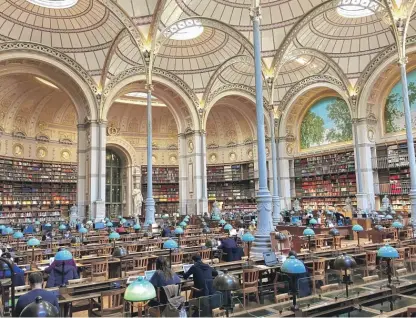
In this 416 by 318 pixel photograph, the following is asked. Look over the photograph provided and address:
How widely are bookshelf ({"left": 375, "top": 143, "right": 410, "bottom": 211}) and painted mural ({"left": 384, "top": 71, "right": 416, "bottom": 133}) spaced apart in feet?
4.46

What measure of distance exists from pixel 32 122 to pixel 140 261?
66.1ft

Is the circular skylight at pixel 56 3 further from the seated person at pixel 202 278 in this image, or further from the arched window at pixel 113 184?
the seated person at pixel 202 278

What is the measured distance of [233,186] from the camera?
96.0ft

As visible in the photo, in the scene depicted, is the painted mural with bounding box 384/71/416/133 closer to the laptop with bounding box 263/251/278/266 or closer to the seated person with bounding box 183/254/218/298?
the laptop with bounding box 263/251/278/266

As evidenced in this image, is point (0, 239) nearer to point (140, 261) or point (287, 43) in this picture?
point (140, 261)

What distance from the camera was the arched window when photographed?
88.4 ft

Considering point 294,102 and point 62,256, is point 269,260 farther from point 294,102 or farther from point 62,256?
point 294,102

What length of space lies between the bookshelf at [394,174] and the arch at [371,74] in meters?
2.93

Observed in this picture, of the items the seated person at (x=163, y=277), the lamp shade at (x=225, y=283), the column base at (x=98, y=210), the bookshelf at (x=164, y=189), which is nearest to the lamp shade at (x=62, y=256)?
the seated person at (x=163, y=277)

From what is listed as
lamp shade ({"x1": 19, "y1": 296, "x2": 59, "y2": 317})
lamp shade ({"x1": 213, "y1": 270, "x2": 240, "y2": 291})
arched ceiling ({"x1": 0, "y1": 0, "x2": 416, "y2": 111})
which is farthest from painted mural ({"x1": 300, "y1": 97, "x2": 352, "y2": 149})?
lamp shade ({"x1": 19, "y1": 296, "x2": 59, "y2": 317})

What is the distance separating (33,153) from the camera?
78.7 ft

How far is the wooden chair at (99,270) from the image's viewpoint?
24.7ft

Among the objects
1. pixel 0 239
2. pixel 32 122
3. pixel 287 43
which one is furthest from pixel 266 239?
pixel 32 122

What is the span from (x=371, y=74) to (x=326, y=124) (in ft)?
17.3
